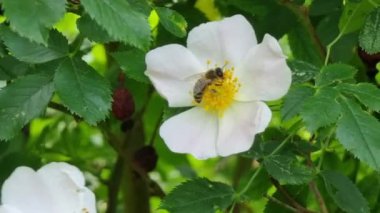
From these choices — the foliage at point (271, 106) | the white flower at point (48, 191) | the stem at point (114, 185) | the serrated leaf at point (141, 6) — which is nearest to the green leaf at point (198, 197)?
the foliage at point (271, 106)

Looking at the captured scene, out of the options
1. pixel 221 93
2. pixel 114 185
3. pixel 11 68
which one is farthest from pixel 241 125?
pixel 114 185

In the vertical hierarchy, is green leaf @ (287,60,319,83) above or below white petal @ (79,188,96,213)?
above

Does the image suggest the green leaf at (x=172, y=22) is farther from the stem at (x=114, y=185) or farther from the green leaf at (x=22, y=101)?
the stem at (x=114, y=185)

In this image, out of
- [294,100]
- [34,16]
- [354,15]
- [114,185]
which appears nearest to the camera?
[34,16]

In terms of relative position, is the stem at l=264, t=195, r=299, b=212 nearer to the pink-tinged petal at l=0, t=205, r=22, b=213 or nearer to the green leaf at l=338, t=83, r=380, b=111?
the green leaf at l=338, t=83, r=380, b=111

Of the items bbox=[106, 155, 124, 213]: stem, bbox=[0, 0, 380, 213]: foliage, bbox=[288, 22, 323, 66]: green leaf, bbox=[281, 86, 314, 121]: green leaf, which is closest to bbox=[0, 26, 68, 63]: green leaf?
bbox=[0, 0, 380, 213]: foliage

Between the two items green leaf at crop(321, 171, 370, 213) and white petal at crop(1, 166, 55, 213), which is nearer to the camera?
white petal at crop(1, 166, 55, 213)

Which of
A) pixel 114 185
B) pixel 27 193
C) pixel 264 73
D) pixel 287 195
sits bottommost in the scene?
pixel 114 185

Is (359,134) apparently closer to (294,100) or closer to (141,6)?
(294,100)
